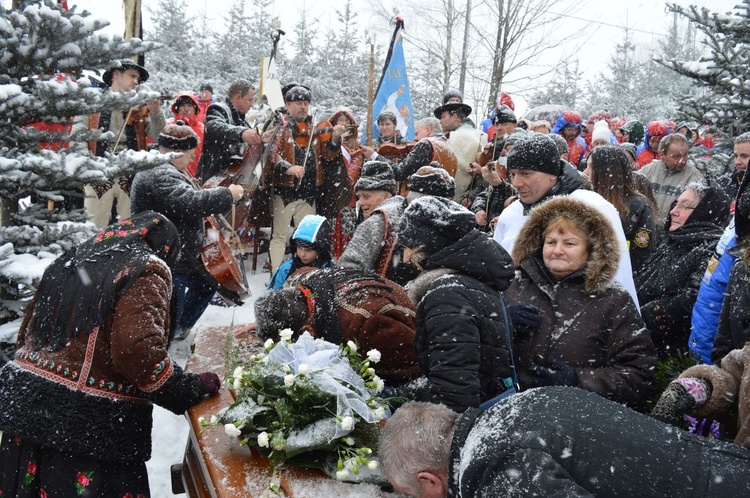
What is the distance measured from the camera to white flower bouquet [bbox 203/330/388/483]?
212cm

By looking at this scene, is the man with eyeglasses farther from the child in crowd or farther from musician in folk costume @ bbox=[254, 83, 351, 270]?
musician in folk costume @ bbox=[254, 83, 351, 270]

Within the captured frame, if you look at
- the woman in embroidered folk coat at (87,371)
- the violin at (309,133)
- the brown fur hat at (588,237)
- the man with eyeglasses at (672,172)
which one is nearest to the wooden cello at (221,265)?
the violin at (309,133)

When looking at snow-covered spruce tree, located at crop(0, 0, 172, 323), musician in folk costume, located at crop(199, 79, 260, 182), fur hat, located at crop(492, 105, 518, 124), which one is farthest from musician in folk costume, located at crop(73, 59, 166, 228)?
fur hat, located at crop(492, 105, 518, 124)

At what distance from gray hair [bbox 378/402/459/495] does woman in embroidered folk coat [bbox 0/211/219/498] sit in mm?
1172

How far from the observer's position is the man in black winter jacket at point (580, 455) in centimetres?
135

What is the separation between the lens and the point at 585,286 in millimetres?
2590

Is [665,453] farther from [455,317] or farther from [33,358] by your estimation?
[33,358]

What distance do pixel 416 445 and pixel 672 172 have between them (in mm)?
5408

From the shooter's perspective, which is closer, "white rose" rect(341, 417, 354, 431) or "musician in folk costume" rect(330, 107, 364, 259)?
"white rose" rect(341, 417, 354, 431)

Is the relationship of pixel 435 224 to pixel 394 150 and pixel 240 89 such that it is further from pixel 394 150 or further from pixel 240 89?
pixel 240 89

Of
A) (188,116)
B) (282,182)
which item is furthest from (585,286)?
(188,116)

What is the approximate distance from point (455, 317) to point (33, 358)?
70.7 inches

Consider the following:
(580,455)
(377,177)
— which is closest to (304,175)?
(377,177)

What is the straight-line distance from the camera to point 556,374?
246 cm
